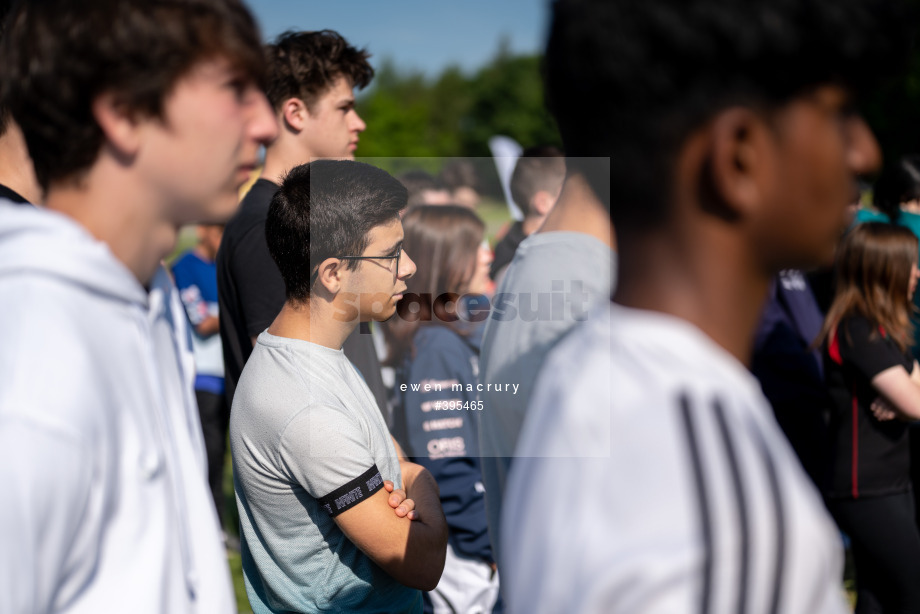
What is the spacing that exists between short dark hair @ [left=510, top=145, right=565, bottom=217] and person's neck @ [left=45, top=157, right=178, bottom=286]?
3714 millimetres

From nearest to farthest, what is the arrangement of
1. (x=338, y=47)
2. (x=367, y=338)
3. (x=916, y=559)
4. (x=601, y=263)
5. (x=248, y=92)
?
1. (x=248, y=92)
2. (x=601, y=263)
3. (x=367, y=338)
4. (x=338, y=47)
5. (x=916, y=559)

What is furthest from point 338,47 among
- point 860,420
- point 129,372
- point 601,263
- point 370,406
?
point 860,420

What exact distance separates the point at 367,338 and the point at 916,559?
103 inches

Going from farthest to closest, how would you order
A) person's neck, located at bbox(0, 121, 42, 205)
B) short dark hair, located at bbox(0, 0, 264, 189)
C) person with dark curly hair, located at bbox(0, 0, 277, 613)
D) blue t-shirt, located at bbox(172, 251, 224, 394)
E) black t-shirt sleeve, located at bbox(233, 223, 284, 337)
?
1. blue t-shirt, located at bbox(172, 251, 224, 394)
2. black t-shirt sleeve, located at bbox(233, 223, 284, 337)
3. person's neck, located at bbox(0, 121, 42, 205)
4. short dark hair, located at bbox(0, 0, 264, 189)
5. person with dark curly hair, located at bbox(0, 0, 277, 613)

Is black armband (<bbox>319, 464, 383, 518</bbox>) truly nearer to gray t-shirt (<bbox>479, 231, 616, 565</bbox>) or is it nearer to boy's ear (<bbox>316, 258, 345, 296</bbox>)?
gray t-shirt (<bbox>479, 231, 616, 565</bbox>)

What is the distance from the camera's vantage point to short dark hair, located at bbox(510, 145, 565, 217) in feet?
15.5

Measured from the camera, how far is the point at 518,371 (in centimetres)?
169

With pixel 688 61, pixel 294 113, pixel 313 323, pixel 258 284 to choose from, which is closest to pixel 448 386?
pixel 258 284

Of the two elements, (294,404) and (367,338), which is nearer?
(294,404)

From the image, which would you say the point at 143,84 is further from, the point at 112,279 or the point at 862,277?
the point at 862,277

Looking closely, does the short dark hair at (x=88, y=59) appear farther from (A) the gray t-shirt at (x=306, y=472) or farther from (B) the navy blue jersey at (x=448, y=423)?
(B) the navy blue jersey at (x=448, y=423)

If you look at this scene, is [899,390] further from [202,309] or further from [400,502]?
[202,309]

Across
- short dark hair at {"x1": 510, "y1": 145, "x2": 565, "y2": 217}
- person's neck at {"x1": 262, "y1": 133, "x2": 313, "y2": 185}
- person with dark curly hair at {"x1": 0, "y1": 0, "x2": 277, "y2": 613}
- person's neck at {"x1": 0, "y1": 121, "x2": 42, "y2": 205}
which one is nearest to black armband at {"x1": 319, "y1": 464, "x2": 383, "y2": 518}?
person with dark curly hair at {"x1": 0, "y1": 0, "x2": 277, "y2": 613}

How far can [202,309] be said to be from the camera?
5.25 meters
